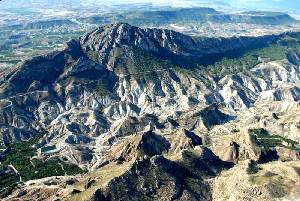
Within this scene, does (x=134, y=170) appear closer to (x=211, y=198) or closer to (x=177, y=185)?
(x=177, y=185)

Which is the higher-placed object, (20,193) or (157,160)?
(157,160)

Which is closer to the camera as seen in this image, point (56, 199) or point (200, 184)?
point (56, 199)

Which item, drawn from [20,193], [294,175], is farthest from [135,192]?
[294,175]

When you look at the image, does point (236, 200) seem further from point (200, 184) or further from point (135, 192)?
point (135, 192)

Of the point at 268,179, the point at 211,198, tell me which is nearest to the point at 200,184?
the point at 211,198

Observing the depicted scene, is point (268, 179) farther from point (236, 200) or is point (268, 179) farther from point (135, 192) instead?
point (135, 192)

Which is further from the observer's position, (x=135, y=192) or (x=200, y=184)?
Result: (x=200, y=184)

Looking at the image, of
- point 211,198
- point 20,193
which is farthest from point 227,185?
point 20,193
